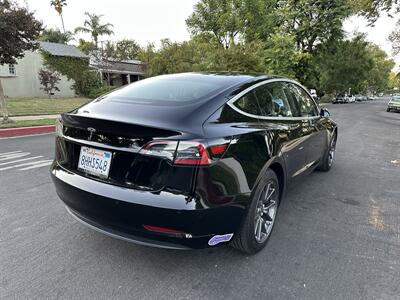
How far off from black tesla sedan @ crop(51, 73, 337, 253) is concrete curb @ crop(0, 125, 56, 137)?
25.7 ft

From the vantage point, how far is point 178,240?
221 cm

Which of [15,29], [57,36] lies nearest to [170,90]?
[15,29]

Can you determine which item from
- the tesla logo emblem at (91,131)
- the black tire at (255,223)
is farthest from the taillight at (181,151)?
the black tire at (255,223)

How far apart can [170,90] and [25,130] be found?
8457mm

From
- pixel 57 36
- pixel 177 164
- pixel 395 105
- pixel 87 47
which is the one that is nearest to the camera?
pixel 177 164

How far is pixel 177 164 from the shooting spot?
2100 millimetres

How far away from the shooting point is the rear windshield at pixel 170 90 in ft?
9.01

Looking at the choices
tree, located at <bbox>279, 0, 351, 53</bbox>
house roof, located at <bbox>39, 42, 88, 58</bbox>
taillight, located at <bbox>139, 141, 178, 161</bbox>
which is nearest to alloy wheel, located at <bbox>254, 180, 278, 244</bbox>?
taillight, located at <bbox>139, 141, 178, 161</bbox>

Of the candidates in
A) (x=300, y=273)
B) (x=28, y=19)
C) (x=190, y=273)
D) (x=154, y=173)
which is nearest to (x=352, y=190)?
(x=300, y=273)

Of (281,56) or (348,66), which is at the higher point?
(348,66)

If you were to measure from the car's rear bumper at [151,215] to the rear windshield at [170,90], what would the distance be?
0.89 m

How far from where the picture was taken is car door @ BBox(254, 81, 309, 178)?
301 centimetres

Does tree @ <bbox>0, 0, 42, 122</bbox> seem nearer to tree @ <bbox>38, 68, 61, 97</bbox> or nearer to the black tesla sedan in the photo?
the black tesla sedan

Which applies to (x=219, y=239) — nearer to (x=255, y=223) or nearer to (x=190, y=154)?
(x=255, y=223)
